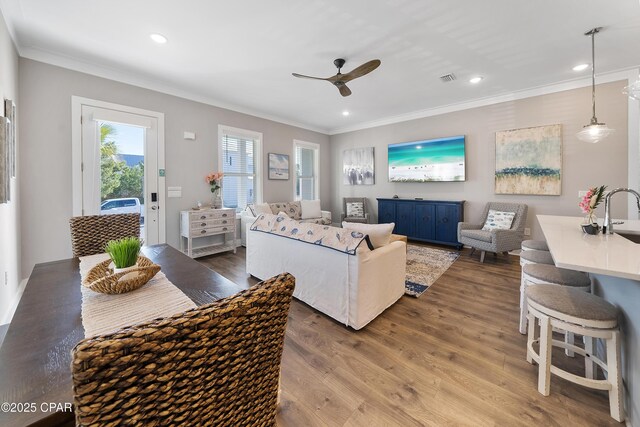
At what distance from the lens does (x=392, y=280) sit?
2.60 m

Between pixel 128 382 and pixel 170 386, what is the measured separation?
0.26ft

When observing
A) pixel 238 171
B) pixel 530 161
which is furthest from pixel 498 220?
pixel 238 171

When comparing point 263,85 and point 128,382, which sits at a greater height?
point 263,85

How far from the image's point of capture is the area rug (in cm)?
310

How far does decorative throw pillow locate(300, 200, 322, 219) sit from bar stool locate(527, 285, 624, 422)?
4.53m

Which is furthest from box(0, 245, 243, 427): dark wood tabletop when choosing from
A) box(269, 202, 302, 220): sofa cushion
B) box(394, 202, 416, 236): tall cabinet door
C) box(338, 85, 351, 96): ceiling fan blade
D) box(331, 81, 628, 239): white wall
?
box(331, 81, 628, 239): white wall

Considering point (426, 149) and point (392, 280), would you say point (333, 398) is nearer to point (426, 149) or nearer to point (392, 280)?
point (392, 280)

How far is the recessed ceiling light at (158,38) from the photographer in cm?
266

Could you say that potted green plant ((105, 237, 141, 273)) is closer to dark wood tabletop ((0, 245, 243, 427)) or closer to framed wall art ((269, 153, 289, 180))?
dark wood tabletop ((0, 245, 243, 427))

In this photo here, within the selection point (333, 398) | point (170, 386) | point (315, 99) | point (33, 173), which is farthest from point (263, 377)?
point (315, 99)

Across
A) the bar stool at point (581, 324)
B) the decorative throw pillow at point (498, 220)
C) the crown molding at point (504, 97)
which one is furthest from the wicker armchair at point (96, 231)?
the crown molding at point (504, 97)

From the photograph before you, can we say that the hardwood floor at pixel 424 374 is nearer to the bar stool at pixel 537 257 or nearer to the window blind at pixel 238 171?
the bar stool at pixel 537 257

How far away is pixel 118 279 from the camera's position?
→ 1.12 m

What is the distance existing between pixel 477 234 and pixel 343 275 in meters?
2.98
